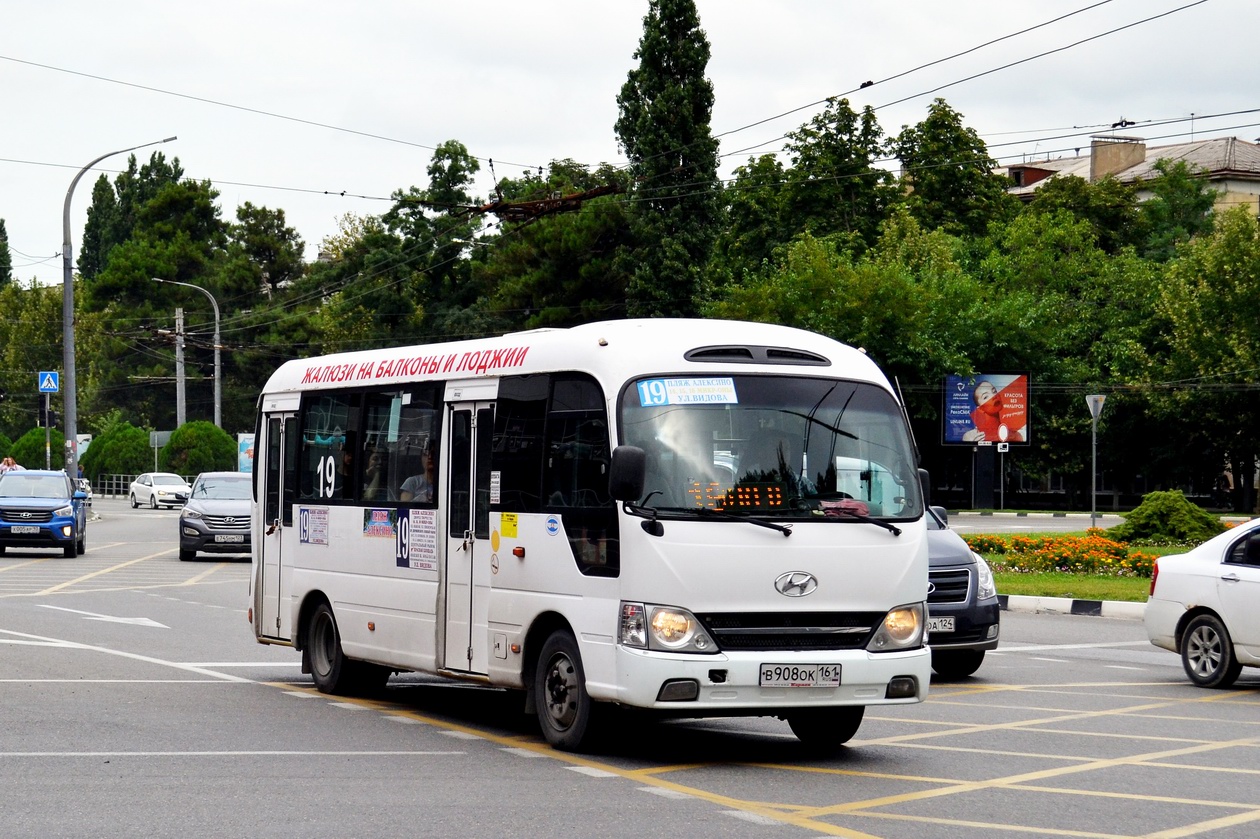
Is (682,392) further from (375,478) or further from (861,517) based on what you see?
(375,478)

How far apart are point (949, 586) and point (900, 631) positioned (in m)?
4.51

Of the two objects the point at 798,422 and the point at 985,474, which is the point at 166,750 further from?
the point at 985,474

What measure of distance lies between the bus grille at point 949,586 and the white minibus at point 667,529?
392cm

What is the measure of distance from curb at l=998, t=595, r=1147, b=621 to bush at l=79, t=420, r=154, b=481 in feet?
228

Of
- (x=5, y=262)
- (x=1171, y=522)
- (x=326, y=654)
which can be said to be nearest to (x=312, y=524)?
(x=326, y=654)

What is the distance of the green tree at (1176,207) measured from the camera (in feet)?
269

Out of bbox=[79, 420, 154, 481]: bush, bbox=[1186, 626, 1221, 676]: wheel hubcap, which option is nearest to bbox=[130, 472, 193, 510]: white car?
bbox=[79, 420, 154, 481]: bush

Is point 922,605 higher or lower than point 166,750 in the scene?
higher

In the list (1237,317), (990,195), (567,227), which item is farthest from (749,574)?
(990,195)

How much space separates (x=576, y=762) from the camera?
32.5 feet

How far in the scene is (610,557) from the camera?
988 cm

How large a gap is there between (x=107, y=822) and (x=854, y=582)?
4.26m

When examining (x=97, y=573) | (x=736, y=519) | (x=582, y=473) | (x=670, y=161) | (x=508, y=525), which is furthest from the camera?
(x=670, y=161)

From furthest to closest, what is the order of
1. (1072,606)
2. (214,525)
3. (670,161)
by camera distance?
(670,161)
(214,525)
(1072,606)
